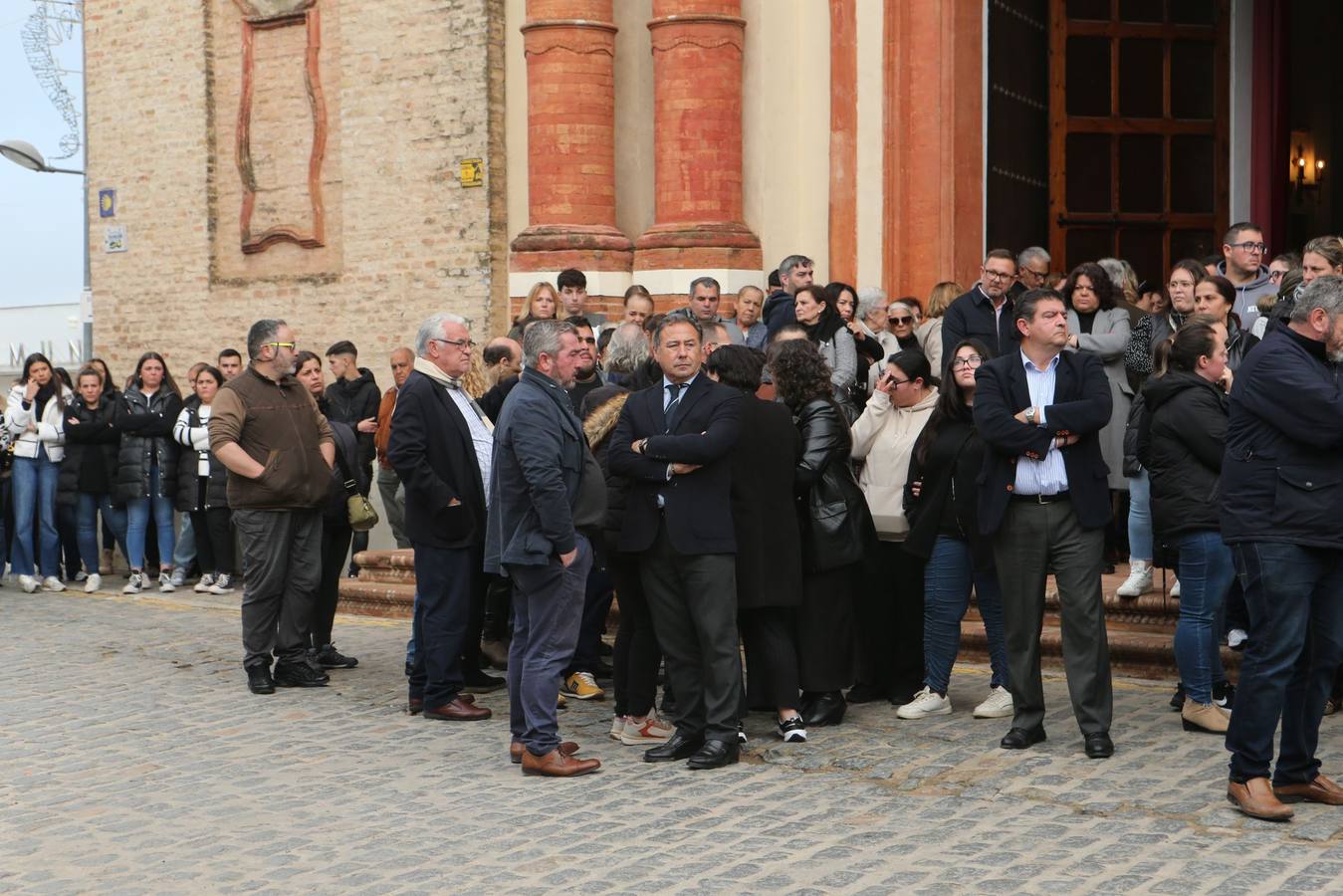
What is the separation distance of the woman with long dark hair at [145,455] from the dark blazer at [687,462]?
8.40 metres

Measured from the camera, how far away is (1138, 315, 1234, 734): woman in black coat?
24.2 ft

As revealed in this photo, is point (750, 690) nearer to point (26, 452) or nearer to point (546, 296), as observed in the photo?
point (546, 296)

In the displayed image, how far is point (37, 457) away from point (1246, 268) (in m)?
10.7

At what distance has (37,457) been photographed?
49.7 ft

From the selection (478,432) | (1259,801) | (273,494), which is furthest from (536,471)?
(1259,801)

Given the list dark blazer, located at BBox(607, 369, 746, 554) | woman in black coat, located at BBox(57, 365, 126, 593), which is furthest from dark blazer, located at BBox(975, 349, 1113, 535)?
woman in black coat, located at BBox(57, 365, 126, 593)

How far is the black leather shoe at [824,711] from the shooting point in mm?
8039

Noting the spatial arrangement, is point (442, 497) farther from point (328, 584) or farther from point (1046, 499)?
point (1046, 499)

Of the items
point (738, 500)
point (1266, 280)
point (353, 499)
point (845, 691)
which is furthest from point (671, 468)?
point (1266, 280)

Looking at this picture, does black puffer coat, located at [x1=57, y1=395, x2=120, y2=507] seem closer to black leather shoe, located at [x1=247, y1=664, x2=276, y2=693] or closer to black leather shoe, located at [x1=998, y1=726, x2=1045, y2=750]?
black leather shoe, located at [x1=247, y1=664, x2=276, y2=693]

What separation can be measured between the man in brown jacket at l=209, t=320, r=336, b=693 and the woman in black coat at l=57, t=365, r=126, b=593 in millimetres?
5916

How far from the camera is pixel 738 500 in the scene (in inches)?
301

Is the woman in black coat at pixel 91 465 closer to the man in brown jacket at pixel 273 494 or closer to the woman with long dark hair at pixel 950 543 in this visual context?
the man in brown jacket at pixel 273 494

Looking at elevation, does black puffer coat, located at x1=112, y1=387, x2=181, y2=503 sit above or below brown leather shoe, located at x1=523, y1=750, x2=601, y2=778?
above
